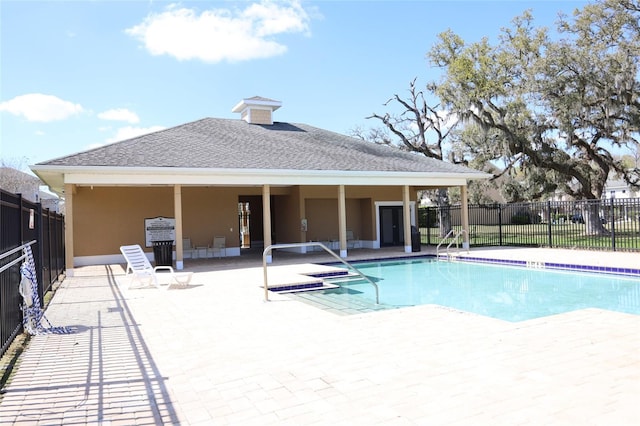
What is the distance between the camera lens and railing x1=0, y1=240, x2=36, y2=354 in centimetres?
523

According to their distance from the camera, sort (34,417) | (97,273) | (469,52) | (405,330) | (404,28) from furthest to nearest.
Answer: (469,52) < (404,28) < (97,273) < (405,330) < (34,417)

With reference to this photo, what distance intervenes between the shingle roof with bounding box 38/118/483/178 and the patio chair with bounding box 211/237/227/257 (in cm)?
381

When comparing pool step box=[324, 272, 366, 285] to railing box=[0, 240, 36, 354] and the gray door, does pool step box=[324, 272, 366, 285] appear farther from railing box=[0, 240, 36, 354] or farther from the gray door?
the gray door

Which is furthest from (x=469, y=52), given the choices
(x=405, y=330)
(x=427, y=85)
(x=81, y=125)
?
(x=81, y=125)

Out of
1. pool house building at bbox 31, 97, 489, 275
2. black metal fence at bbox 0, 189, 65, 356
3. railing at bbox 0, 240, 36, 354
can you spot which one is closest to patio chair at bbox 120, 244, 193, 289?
pool house building at bbox 31, 97, 489, 275

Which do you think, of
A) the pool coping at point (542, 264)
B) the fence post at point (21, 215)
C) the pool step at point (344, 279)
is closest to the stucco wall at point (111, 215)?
the pool coping at point (542, 264)

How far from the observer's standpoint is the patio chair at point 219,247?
18.4 meters

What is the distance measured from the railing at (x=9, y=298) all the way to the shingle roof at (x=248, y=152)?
23.6 ft

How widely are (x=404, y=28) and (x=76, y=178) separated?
1332 centimetres

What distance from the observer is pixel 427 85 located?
26250mm

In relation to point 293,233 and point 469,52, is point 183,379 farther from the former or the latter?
point 469,52

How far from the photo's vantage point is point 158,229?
697 inches

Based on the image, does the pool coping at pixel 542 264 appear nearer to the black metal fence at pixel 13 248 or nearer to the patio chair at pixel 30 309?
the black metal fence at pixel 13 248

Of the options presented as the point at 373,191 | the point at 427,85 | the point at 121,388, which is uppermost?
the point at 427,85
